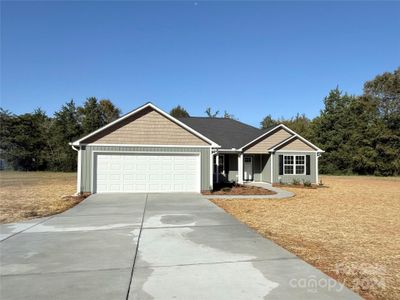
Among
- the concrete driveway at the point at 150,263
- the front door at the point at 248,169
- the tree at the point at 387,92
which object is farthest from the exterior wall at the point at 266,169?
the tree at the point at 387,92

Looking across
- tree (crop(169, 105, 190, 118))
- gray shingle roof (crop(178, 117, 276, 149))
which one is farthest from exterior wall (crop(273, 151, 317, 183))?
tree (crop(169, 105, 190, 118))

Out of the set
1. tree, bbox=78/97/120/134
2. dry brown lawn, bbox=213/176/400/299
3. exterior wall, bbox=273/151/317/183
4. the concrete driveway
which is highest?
tree, bbox=78/97/120/134

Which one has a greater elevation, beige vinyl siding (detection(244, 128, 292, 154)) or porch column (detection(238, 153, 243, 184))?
beige vinyl siding (detection(244, 128, 292, 154))

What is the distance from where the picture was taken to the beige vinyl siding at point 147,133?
1697 cm

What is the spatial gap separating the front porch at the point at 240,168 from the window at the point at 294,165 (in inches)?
44.3

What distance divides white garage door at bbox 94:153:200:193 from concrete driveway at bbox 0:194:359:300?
7073 mm

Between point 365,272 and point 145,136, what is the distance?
1330cm

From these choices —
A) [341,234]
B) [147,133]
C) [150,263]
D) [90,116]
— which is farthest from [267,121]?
[150,263]

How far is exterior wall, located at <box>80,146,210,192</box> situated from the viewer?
16500 mm

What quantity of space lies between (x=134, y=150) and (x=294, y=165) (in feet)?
40.7

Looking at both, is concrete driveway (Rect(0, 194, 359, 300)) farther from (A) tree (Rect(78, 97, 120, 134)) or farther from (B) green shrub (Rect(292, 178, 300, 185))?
(A) tree (Rect(78, 97, 120, 134))

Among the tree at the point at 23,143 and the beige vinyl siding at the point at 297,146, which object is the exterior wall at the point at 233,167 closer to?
the beige vinyl siding at the point at 297,146

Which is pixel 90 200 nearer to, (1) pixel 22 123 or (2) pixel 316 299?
(2) pixel 316 299

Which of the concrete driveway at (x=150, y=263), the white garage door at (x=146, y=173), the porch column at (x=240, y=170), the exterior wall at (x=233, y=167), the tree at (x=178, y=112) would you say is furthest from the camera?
the tree at (x=178, y=112)
